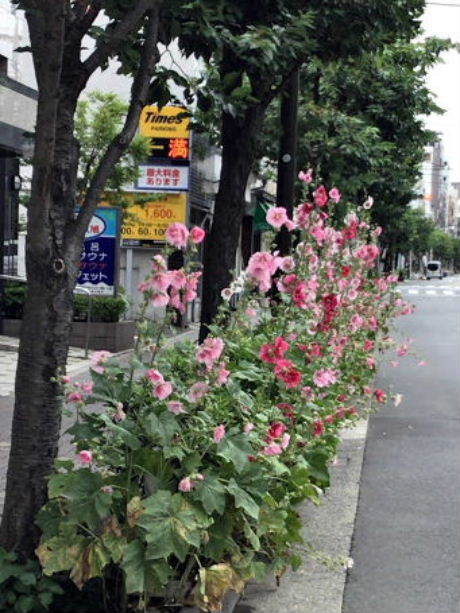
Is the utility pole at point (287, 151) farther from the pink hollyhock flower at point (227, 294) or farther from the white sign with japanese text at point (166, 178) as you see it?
the white sign with japanese text at point (166, 178)

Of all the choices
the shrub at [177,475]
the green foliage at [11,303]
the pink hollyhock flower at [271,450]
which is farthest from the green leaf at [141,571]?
the green foliage at [11,303]

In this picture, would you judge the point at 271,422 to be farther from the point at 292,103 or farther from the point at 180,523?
the point at 292,103

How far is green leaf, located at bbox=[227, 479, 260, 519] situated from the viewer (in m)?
4.29

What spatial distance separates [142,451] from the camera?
433 centimetres

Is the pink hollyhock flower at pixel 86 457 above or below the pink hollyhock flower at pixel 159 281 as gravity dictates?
below

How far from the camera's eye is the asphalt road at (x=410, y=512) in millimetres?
5508

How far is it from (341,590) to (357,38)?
5.88 meters

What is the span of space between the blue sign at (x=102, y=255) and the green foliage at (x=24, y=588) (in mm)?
13981

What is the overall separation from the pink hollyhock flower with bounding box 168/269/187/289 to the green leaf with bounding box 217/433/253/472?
25.0 inches

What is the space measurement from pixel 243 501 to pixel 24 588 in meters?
→ 0.90

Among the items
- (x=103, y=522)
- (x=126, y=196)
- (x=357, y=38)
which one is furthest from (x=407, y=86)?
(x=103, y=522)

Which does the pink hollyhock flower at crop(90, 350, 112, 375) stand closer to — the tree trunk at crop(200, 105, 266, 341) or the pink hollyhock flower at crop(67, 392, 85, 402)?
the pink hollyhock flower at crop(67, 392, 85, 402)

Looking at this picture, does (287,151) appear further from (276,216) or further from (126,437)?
(126,437)

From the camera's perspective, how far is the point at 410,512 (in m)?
7.31
